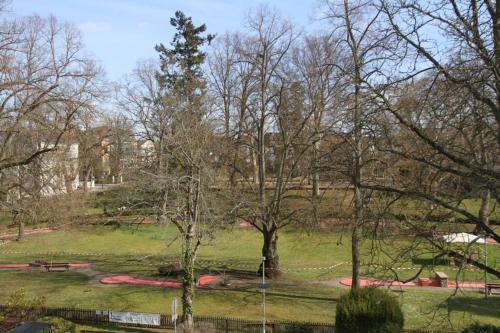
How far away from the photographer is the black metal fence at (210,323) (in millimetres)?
19000

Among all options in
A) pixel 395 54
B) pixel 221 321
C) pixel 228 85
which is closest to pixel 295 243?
pixel 228 85

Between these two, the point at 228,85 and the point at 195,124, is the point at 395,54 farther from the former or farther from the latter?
the point at 228,85

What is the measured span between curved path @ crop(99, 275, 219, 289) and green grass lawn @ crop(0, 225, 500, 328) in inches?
28.8

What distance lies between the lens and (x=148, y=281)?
30.7m

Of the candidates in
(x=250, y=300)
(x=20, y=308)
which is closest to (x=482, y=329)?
(x=250, y=300)

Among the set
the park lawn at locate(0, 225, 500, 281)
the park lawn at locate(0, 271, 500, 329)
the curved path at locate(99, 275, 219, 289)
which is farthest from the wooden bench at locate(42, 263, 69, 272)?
the curved path at locate(99, 275, 219, 289)

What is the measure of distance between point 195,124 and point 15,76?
403 inches

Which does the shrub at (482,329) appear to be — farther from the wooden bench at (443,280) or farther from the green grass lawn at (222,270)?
the wooden bench at (443,280)

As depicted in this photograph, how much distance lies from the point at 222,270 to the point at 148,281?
16.6 ft

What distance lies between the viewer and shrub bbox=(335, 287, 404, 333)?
15.0 m

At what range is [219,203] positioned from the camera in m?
34.4

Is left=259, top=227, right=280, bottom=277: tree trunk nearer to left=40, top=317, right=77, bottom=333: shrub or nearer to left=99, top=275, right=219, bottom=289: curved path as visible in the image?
left=99, top=275, right=219, bottom=289: curved path

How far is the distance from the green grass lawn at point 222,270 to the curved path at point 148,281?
2.40 feet

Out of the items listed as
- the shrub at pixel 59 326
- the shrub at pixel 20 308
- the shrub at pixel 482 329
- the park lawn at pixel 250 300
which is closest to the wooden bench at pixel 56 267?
the park lawn at pixel 250 300
